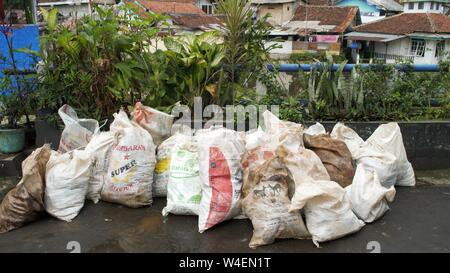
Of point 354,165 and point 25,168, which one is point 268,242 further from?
point 25,168

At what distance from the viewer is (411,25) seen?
131ft

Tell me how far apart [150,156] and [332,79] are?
2.29 meters

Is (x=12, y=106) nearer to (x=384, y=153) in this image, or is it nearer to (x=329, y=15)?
(x=384, y=153)

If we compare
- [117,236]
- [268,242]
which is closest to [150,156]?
[117,236]

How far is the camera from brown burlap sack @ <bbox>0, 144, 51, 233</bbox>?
3.05 meters

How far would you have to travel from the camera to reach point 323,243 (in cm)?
276

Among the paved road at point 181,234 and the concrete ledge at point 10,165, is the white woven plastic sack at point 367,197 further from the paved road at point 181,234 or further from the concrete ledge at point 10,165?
the concrete ledge at point 10,165

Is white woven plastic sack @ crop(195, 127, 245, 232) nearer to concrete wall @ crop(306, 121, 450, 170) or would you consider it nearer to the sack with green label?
the sack with green label

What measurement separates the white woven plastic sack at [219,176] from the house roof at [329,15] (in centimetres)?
4424

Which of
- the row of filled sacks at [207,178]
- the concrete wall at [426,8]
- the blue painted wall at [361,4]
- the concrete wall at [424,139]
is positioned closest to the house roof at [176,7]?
the blue painted wall at [361,4]

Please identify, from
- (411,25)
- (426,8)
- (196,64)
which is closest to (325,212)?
(196,64)

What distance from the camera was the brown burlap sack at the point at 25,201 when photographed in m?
3.05

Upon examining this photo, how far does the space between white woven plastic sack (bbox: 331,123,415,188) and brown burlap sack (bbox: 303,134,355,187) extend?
175 millimetres

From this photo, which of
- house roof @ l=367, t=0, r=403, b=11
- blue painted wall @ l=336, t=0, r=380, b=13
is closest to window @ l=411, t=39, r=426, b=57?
house roof @ l=367, t=0, r=403, b=11
